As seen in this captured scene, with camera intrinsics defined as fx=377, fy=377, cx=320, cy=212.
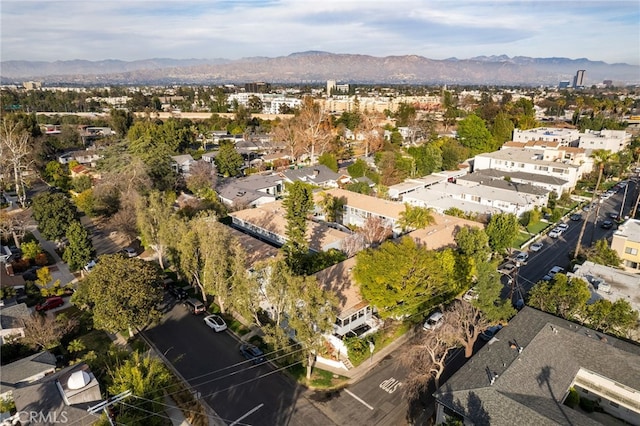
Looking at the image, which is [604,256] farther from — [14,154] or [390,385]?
[14,154]

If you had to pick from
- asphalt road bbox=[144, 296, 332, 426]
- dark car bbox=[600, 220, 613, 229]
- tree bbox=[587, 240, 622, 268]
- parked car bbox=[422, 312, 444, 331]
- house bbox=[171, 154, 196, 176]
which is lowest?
asphalt road bbox=[144, 296, 332, 426]

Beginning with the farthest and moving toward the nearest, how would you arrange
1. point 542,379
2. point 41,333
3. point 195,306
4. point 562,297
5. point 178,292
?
point 178,292
point 195,306
point 562,297
point 41,333
point 542,379

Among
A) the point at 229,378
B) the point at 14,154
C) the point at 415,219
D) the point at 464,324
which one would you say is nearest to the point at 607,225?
the point at 415,219

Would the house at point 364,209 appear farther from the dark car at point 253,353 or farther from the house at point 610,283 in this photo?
the dark car at point 253,353

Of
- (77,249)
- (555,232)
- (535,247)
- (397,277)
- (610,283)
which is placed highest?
(397,277)

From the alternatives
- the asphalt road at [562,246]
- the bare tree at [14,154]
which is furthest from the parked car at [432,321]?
the bare tree at [14,154]

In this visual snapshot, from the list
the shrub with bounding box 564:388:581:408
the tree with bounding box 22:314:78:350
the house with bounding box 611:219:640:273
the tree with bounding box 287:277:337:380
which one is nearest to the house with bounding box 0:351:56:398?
the tree with bounding box 22:314:78:350

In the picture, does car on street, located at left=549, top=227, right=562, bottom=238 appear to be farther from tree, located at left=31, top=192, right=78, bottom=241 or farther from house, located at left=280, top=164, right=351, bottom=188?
tree, located at left=31, top=192, right=78, bottom=241
